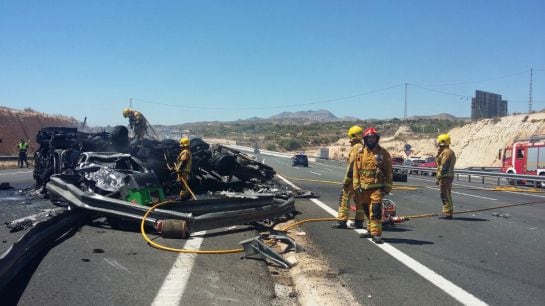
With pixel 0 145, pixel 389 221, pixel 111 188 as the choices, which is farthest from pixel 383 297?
pixel 0 145

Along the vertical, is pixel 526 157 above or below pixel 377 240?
above

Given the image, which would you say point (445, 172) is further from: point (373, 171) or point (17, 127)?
point (17, 127)

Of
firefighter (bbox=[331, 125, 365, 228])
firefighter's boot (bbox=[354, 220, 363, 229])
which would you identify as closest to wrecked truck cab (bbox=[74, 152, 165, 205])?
firefighter (bbox=[331, 125, 365, 228])

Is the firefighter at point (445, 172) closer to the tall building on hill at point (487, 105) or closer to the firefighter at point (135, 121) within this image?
the firefighter at point (135, 121)

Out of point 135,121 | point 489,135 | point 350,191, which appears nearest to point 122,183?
point 350,191

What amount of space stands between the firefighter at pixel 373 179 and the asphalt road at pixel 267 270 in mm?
389

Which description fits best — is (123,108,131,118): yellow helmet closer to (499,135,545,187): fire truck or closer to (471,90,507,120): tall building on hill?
(499,135,545,187): fire truck

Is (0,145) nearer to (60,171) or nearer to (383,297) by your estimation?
(60,171)

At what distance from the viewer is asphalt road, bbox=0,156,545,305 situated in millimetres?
5363

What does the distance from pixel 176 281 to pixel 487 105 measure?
6228 cm

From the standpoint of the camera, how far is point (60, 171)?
13969 mm

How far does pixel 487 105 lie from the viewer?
61625 millimetres

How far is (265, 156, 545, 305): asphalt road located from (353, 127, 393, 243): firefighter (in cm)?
39

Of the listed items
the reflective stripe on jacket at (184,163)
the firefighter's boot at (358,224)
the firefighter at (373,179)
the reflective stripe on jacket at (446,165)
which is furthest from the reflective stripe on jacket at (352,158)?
the reflective stripe on jacket at (184,163)
